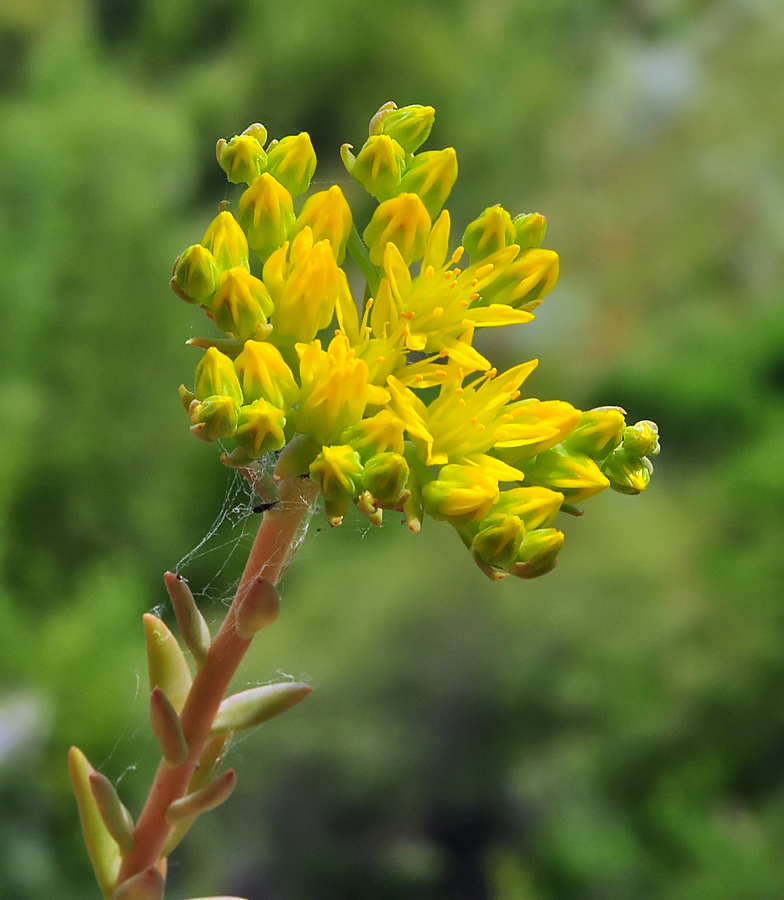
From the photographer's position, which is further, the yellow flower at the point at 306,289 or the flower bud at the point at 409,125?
the flower bud at the point at 409,125

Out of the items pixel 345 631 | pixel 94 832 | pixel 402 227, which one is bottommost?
pixel 345 631

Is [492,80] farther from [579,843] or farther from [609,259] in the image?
[579,843]

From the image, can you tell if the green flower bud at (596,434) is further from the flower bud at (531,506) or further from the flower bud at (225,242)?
the flower bud at (225,242)

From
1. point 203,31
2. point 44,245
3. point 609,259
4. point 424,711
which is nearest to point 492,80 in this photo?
point 609,259

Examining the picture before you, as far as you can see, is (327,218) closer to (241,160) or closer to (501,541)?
(241,160)

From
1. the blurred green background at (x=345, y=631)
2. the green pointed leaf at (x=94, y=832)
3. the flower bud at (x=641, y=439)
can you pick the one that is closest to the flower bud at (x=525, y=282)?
the flower bud at (x=641, y=439)

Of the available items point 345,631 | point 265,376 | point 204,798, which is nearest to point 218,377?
point 265,376
